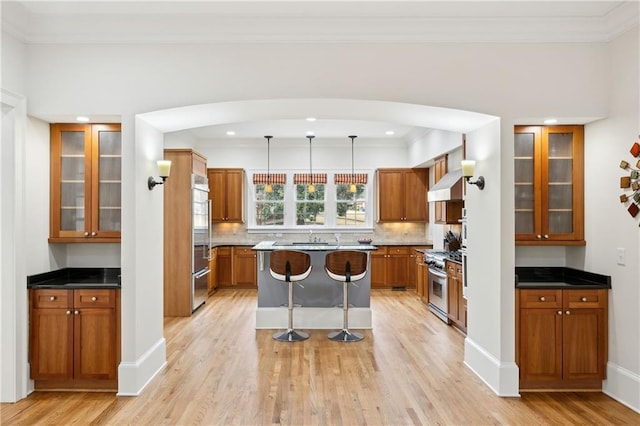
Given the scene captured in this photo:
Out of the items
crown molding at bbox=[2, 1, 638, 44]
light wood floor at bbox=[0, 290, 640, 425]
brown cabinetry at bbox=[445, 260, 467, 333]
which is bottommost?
light wood floor at bbox=[0, 290, 640, 425]

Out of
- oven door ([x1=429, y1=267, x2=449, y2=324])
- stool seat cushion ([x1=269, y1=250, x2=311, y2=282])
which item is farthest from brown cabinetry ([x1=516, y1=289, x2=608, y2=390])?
stool seat cushion ([x1=269, y1=250, x2=311, y2=282])

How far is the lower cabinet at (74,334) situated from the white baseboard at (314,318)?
2255mm

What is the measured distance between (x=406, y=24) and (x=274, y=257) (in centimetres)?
295

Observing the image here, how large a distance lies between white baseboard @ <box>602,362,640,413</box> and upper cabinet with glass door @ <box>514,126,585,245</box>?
1151mm

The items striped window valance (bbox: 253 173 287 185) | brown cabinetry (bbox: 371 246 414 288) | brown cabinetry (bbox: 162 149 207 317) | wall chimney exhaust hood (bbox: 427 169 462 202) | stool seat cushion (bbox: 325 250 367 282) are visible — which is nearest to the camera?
stool seat cushion (bbox: 325 250 367 282)

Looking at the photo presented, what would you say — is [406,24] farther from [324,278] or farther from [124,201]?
[324,278]

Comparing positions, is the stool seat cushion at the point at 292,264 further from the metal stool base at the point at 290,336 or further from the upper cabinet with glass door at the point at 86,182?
the upper cabinet with glass door at the point at 86,182

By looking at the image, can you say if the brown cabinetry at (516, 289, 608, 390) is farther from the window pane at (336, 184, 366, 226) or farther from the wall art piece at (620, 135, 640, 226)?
the window pane at (336, 184, 366, 226)

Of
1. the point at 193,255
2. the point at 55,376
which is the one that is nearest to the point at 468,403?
the point at 55,376

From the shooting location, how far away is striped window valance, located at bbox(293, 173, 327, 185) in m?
9.05

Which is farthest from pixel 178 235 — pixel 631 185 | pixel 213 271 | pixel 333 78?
pixel 631 185

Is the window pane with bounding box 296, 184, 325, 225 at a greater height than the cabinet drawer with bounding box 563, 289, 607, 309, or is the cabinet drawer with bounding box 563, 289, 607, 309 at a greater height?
the window pane with bounding box 296, 184, 325, 225

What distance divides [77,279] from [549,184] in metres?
4.68

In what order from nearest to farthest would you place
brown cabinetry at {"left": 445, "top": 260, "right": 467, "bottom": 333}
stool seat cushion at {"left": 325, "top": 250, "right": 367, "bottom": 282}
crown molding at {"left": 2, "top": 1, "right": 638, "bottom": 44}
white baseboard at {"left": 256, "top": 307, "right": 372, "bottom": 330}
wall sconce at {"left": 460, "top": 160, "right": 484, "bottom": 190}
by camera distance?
crown molding at {"left": 2, "top": 1, "right": 638, "bottom": 44}, wall sconce at {"left": 460, "top": 160, "right": 484, "bottom": 190}, stool seat cushion at {"left": 325, "top": 250, "right": 367, "bottom": 282}, brown cabinetry at {"left": 445, "top": 260, "right": 467, "bottom": 333}, white baseboard at {"left": 256, "top": 307, "right": 372, "bottom": 330}
